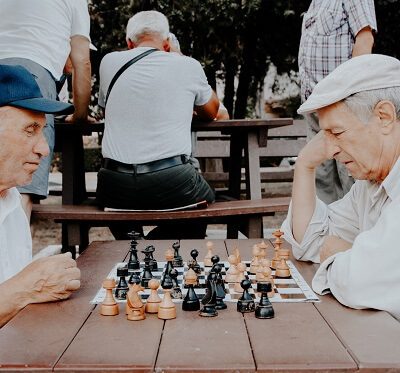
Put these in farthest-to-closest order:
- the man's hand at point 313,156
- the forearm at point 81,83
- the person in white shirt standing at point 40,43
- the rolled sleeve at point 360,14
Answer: the rolled sleeve at point 360,14, the forearm at point 81,83, the person in white shirt standing at point 40,43, the man's hand at point 313,156

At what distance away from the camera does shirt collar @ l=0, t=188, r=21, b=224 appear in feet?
8.57

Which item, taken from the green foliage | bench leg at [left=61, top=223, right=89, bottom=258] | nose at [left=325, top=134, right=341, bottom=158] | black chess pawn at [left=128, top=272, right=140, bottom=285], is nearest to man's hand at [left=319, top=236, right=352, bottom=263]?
nose at [left=325, top=134, right=341, bottom=158]

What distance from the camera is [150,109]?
177 inches

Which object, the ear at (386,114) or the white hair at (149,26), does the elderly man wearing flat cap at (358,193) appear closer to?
the ear at (386,114)

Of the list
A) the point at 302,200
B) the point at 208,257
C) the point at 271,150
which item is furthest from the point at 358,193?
the point at 271,150

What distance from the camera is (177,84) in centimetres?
454

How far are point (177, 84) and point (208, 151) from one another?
10.3 ft

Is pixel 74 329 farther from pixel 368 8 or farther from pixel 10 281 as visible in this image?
pixel 368 8

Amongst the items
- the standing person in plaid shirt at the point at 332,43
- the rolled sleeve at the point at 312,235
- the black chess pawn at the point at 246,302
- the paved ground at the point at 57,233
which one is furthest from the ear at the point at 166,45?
the black chess pawn at the point at 246,302

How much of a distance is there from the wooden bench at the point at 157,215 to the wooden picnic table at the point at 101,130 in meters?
0.41

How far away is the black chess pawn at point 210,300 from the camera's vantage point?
6.25 ft

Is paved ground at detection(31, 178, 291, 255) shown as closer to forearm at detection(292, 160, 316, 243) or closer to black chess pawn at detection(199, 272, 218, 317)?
forearm at detection(292, 160, 316, 243)

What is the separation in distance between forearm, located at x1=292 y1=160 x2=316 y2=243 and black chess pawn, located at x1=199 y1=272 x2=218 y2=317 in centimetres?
80

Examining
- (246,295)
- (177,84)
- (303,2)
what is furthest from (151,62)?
(303,2)
